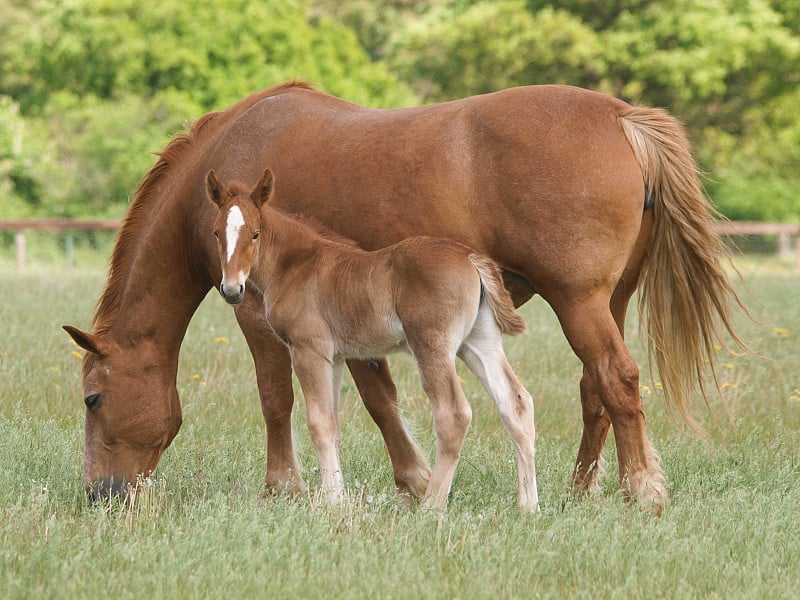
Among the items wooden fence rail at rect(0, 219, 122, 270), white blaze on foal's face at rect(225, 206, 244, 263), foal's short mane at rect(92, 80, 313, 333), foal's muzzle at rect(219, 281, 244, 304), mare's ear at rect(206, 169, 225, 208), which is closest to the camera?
foal's muzzle at rect(219, 281, 244, 304)

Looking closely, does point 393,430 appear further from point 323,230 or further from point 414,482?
point 323,230

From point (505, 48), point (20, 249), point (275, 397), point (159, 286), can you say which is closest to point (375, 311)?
point (275, 397)

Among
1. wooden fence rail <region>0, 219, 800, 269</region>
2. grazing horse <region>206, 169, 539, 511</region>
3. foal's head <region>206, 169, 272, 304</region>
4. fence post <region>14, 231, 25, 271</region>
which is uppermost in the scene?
foal's head <region>206, 169, 272, 304</region>

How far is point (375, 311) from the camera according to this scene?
4.91 m

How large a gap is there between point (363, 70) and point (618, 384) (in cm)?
2715

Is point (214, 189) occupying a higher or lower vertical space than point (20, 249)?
higher

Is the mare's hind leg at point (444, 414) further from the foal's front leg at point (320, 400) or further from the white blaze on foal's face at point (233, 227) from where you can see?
the white blaze on foal's face at point (233, 227)

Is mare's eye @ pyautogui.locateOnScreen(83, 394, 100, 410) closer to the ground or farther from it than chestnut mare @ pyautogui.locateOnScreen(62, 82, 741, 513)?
closer to the ground

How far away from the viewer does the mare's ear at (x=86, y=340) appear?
5379 mm

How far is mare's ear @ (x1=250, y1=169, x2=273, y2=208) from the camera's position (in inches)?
193

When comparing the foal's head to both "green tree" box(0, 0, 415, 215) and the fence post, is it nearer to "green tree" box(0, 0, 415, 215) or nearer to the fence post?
the fence post

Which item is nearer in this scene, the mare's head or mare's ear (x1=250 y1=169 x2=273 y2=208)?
mare's ear (x1=250 y1=169 x2=273 y2=208)

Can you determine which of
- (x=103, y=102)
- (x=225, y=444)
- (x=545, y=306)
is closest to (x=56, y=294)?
(x=545, y=306)

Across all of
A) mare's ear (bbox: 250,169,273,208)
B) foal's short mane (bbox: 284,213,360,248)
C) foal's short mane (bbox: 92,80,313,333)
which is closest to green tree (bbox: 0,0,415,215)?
foal's short mane (bbox: 92,80,313,333)
